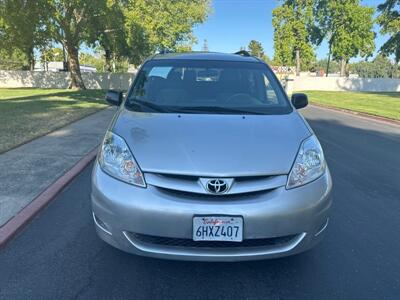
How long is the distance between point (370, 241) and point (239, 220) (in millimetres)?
1885

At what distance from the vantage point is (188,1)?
123ft

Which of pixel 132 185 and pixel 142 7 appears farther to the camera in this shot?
pixel 142 7

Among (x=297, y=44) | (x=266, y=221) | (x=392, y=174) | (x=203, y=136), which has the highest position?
(x=297, y=44)

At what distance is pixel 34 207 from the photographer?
15.6 ft

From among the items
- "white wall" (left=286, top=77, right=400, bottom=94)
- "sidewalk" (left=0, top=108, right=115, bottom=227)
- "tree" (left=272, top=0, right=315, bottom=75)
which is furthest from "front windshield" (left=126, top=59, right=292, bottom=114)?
"tree" (left=272, top=0, right=315, bottom=75)

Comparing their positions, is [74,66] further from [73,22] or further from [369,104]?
[369,104]

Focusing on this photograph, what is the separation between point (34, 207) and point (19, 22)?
16657mm

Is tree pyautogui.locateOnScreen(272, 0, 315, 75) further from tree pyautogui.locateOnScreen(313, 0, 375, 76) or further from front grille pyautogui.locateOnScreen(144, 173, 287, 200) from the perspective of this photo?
front grille pyautogui.locateOnScreen(144, 173, 287, 200)

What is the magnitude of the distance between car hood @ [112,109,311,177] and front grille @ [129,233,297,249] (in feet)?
1.51

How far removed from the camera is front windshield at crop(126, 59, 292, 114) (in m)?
4.15

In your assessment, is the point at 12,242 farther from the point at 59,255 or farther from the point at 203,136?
the point at 203,136

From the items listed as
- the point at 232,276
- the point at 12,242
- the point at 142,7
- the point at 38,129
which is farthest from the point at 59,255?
the point at 142,7

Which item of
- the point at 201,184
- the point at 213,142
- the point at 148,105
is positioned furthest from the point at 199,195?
the point at 148,105

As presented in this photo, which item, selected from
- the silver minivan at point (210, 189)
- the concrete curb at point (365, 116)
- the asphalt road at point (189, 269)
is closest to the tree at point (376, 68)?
the concrete curb at point (365, 116)
